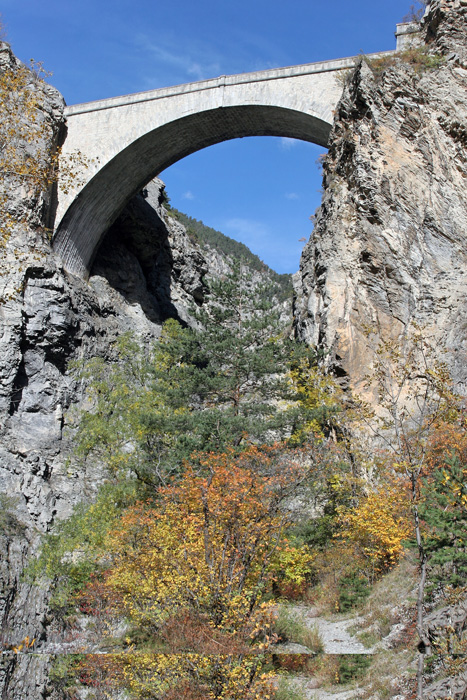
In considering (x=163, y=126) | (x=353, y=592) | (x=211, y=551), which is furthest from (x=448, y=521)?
(x=163, y=126)

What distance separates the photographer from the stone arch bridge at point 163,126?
66.9 ft

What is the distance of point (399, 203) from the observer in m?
17.2

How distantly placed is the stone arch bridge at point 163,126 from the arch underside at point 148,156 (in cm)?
4

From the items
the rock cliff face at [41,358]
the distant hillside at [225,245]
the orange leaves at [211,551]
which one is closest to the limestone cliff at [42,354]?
the rock cliff face at [41,358]

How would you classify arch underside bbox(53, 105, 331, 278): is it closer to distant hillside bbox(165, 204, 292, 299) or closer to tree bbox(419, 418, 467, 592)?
tree bbox(419, 418, 467, 592)

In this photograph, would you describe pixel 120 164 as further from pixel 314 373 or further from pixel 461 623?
pixel 461 623

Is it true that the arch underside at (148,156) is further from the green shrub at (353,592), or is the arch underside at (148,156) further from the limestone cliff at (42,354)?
the green shrub at (353,592)

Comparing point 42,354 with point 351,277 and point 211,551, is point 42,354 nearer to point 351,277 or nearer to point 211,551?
point 351,277

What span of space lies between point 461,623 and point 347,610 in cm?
606

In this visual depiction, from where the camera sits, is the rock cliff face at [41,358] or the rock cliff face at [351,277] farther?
the rock cliff face at [351,277]

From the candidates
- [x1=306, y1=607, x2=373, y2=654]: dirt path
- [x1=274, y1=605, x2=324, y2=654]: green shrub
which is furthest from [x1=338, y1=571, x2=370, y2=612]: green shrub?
[x1=274, y1=605, x2=324, y2=654]: green shrub

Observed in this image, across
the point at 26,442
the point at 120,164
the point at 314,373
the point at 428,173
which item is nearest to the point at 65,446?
the point at 26,442

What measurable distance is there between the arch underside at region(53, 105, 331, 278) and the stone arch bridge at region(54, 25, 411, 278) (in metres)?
0.04

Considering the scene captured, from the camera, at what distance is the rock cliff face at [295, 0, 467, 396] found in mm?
16578
